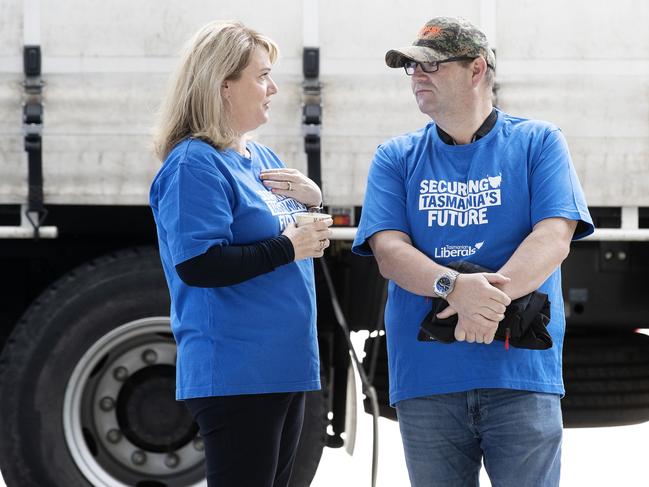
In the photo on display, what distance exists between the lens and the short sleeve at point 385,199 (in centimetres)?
255

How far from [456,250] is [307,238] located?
0.36 metres

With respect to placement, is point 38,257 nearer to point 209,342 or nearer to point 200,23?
point 200,23

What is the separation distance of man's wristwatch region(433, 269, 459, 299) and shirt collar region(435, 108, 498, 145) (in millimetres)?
365

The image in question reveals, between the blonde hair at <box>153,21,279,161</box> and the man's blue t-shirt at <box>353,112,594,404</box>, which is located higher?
the blonde hair at <box>153,21,279,161</box>

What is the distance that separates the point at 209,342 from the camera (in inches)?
97.3

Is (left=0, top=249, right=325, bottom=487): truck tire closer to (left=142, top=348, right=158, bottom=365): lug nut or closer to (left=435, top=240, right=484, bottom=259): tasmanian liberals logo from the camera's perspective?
(left=142, top=348, right=158, bottom=365): lug nut

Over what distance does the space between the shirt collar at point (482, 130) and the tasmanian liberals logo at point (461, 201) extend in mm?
129

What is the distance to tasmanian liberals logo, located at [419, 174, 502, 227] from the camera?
244 cm

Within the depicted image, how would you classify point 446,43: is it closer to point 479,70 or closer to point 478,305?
point 479,70

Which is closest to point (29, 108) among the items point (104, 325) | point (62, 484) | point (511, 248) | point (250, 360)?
point (104, 325)

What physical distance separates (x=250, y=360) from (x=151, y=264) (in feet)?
5.68

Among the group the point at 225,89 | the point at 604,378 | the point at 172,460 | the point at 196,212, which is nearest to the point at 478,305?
the point at 196,212

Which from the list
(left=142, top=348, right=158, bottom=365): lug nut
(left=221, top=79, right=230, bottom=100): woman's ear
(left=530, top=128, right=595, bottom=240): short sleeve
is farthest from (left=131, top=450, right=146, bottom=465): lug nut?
(left=530, top=128, right=595, bottom=240): short sleeve

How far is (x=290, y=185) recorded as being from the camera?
2.65m
